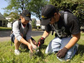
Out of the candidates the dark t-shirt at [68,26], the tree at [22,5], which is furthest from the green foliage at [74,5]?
the tree at [22,5]

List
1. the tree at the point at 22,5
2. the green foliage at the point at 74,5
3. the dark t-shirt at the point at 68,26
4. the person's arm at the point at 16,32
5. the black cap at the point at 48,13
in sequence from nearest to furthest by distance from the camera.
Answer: the black cap at the point at 48,13, the dark t-shirt at the point at 68,26, the person's arm at the point at 16,32, the green foliage at the point at 74,5, the tree at the point at 22,5

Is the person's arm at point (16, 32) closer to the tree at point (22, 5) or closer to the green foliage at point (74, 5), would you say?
the green foliage at point (74, 5)

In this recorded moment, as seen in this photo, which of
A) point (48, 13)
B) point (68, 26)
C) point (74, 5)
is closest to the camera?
point (48, 13)

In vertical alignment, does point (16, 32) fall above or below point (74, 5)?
below

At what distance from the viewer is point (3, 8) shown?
88.4 ft

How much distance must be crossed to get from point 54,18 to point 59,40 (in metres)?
0.74

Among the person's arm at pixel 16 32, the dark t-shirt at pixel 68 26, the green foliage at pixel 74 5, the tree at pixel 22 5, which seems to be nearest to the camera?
the dark t-shirt at pixel 68 26

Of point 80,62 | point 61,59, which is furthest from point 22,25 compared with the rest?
point 80,62

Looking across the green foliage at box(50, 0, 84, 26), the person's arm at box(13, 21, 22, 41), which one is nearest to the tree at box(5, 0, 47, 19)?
the green foliage at box(50, 0, 84, 26)

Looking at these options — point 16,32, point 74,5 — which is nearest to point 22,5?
point 74,5

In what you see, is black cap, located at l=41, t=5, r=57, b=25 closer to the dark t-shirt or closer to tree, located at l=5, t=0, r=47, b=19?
the dark t-shirt

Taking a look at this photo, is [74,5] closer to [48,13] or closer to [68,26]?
[68,26]

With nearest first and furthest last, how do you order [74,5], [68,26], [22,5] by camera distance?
[68,26], [74,5], [22,5]

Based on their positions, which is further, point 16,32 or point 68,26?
point 16,32
